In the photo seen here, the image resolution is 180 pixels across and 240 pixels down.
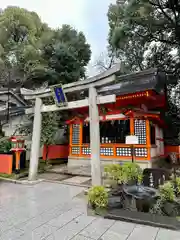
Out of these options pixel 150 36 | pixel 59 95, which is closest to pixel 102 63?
pixel 150 36

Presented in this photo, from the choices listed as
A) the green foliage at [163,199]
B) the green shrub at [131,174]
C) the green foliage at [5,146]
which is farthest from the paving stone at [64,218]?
the green foliage at [5,146]

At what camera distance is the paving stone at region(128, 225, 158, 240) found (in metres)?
2.52

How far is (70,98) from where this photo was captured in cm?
1177

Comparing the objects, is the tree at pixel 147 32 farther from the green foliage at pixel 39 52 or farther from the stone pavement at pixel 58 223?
the stone pavement at pixel 58 223

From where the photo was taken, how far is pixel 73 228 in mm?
2793

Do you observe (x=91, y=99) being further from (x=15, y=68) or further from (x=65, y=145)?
(x=15, y=68)

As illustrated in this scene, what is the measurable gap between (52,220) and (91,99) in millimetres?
3209

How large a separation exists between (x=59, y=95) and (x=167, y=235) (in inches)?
178

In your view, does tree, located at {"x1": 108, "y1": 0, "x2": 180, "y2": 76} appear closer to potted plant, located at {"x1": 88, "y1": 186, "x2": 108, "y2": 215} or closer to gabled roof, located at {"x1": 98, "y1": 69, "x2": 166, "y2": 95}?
gabled roof, located at {"x1": 98, "y1": 69, "x2": 166, "y2": 95}

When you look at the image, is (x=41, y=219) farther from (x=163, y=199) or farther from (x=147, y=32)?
(x=147, y=32)

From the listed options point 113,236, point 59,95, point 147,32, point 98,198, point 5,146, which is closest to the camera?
point 113,236

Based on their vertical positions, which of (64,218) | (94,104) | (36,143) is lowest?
(64,218)

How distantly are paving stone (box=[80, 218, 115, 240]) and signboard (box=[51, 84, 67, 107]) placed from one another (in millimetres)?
3651

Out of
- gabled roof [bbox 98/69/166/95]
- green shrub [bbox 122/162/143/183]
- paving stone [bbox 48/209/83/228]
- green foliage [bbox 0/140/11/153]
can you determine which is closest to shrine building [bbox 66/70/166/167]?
gabled roof [bbox 98/69/166/95]
